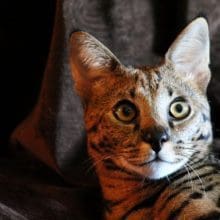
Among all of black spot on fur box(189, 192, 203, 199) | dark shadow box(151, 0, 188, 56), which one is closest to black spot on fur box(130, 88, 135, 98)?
black spot on fur box(189, 192, 203, 199)

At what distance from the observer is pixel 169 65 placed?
1.27 meters

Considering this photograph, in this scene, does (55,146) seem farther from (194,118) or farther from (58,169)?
(194,118)

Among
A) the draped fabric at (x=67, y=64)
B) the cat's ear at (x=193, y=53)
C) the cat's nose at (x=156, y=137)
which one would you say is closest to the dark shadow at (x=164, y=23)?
the draped fabric at (x=67, y=64)

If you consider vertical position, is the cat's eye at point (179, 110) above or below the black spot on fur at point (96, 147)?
above

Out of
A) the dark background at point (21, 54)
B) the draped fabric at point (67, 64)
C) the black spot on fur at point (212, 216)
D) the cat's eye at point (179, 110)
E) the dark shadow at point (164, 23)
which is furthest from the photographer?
the dark background at point (21, 54)

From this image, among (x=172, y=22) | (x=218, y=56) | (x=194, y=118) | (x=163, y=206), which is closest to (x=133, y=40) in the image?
(x=172, y=22)

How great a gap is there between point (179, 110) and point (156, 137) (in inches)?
4.5

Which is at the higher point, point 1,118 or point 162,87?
point 162,87

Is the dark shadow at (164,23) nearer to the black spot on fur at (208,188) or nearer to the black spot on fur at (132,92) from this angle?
the black spot on fur at (132,92)

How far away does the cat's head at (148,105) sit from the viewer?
3.69 feet

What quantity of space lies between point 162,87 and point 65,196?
1.22ft

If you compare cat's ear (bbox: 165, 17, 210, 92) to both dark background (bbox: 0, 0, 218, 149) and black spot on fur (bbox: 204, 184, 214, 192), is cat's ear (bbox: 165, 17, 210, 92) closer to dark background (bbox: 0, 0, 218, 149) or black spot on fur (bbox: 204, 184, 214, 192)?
black spot on fur (bbox: 204, 184, 214, 192)

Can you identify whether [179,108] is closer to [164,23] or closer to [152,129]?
[152,129]

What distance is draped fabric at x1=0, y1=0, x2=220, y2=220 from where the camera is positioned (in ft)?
4.82
